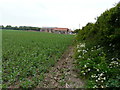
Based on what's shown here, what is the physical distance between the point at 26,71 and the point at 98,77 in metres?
2.13

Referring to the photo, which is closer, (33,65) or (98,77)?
(98,77)

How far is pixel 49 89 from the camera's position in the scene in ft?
8.57

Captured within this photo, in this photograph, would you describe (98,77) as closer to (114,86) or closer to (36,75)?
(114,86)

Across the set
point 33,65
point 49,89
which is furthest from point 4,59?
point 49,89

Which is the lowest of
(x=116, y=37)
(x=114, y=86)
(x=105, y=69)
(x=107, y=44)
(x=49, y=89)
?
(x=49, y=89)

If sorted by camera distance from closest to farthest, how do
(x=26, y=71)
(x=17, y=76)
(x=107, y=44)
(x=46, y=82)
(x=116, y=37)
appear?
1. (x=46, y=82)
2. (x=17, y=76)
3. (x=26, y=71)
4. (x=116, y=37)
5. (x=107, y=44)

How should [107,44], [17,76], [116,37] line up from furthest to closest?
[107,44] → [116,37] → [17,76]

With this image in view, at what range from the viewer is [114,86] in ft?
7.38

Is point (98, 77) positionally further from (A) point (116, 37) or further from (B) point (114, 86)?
(A) point (116, 37)

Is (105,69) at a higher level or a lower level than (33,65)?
higher

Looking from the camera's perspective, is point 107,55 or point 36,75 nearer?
point 36,75

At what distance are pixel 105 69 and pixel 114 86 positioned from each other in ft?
1.80

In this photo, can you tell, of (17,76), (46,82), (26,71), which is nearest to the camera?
(46,82)

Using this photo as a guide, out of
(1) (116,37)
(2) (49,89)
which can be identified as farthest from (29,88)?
(1) (116,37)
